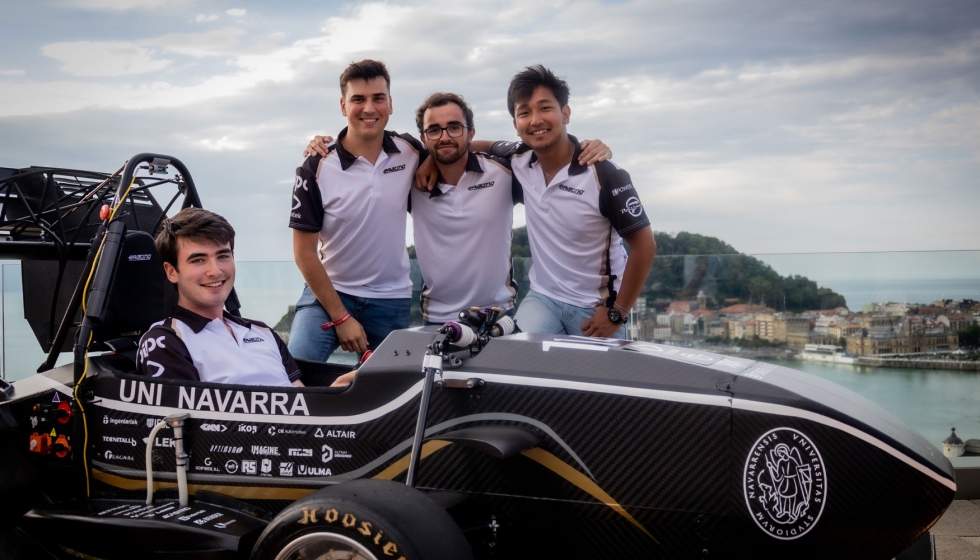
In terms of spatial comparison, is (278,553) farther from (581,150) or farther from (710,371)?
(581,150)

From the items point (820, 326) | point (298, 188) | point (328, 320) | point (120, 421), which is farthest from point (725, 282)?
point (120, 421)

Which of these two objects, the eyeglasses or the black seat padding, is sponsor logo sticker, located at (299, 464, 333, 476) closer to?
the black seat padding

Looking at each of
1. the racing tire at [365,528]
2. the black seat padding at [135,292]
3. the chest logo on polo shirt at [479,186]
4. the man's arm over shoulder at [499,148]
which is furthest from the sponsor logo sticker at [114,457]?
the man's arm over shoulder at [499,148]

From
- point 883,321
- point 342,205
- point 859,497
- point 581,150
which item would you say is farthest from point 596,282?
point 883,321

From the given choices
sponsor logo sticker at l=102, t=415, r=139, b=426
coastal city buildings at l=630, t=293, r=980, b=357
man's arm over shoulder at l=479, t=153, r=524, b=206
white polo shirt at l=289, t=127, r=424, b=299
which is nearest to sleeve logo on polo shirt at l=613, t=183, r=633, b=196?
man's arm over shoulder at l=479, t=153, r=524, b=206

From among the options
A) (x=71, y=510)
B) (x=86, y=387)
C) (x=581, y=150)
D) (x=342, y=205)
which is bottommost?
(x=71, y=510)

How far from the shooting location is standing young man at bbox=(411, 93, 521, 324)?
3887mm

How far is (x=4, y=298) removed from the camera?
22.1 ft

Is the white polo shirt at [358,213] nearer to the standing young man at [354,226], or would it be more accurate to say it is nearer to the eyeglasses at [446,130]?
the standing young man at [354,226]

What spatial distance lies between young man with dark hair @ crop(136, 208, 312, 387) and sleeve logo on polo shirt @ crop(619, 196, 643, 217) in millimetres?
1632

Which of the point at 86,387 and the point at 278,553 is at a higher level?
the point at 86,387

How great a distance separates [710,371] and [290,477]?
1.36m

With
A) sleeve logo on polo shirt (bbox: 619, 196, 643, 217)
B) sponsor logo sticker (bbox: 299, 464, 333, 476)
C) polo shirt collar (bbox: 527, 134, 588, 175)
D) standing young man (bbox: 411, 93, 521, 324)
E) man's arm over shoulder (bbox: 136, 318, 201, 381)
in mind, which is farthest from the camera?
standing young man (bbox: 411, 93, 521, 324)

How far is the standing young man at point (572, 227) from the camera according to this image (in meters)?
3.67
